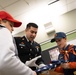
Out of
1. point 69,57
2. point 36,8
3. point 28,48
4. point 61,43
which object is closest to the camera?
point 69,57

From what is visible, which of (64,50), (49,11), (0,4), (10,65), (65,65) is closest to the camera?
(10,65)

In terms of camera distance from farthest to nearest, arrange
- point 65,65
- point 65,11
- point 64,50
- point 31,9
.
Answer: point 65,11 → point 31,9 → point 64,50 → point 65,65

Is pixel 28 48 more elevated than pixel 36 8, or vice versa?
pixel 36 8

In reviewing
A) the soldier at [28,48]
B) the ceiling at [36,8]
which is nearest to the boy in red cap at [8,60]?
the soldier at [28,48]

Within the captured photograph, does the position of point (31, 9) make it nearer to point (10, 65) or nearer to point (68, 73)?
point (68, 73)

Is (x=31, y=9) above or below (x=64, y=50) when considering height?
above

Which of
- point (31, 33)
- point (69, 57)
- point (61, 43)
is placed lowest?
→ point (69, 57)

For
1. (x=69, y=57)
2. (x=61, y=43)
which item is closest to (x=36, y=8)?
(x=61, y=43)

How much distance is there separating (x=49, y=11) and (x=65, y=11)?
0.73 meters

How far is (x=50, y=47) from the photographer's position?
245 inches

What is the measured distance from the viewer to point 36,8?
5.10m

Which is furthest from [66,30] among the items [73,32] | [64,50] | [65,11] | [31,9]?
[64,50]

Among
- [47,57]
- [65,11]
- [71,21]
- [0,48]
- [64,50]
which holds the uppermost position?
[65,11]

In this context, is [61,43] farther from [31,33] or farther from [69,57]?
[31,33]
